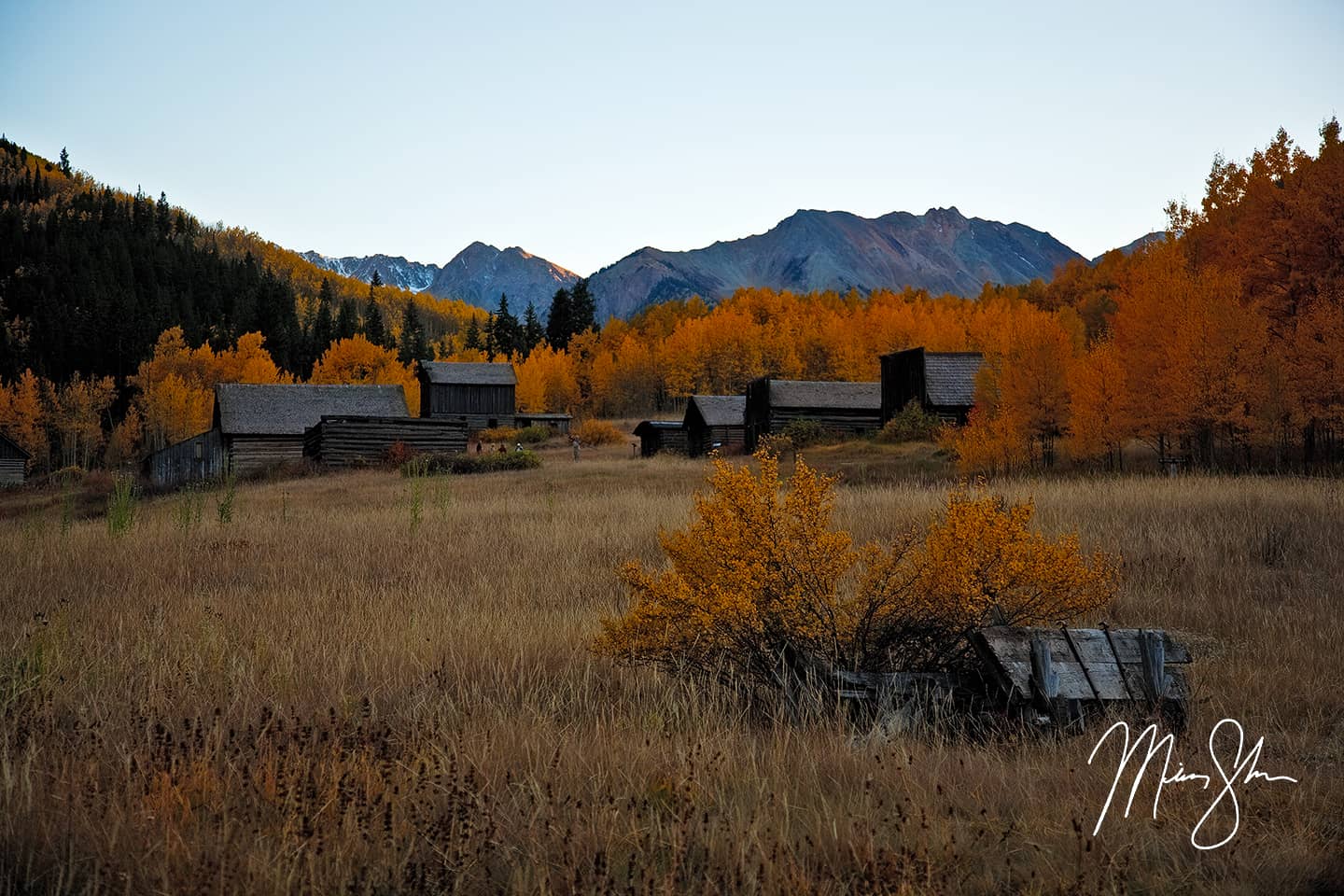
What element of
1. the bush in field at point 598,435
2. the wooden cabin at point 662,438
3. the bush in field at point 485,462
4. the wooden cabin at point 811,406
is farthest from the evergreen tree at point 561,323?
the bush in field at point 485,462

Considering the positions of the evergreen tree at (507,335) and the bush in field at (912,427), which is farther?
the evergreen tree at (507,335)

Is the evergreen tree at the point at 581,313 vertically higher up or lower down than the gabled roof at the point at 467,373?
higher up

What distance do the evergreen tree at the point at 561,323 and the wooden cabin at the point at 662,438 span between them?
58.5 metres

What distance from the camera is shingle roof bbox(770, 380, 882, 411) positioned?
1905 inches

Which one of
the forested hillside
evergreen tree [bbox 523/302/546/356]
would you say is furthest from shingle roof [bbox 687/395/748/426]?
the forested hillside

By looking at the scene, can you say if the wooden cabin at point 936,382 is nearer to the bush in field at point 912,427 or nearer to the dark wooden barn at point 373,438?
the bush in field at point 912,427

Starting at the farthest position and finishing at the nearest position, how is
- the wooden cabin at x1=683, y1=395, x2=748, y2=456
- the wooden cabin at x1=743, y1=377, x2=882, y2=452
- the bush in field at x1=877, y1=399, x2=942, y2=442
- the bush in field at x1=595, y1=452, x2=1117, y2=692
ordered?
the wooden cabin at x1=683, y1=395, x2=748, y2=456, the wooden cabin at x1=743, y1=377, x2=882, y2=452, the bush in field at x1=877, y1=399, x2=942, y2=442, the bush in field at x1=595, y1=452, x2=1117, y2=692

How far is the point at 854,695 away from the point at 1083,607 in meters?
1.95

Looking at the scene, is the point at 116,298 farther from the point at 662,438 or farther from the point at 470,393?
the point at 662,438

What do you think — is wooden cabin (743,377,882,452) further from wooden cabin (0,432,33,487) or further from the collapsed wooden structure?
wooden cabin (0,432,33,487)

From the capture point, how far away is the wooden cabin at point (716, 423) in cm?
5306

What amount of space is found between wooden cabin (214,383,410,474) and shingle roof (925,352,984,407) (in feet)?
93.5

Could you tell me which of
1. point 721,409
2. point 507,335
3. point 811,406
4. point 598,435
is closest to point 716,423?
point 721,409

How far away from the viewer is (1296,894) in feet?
9.52
